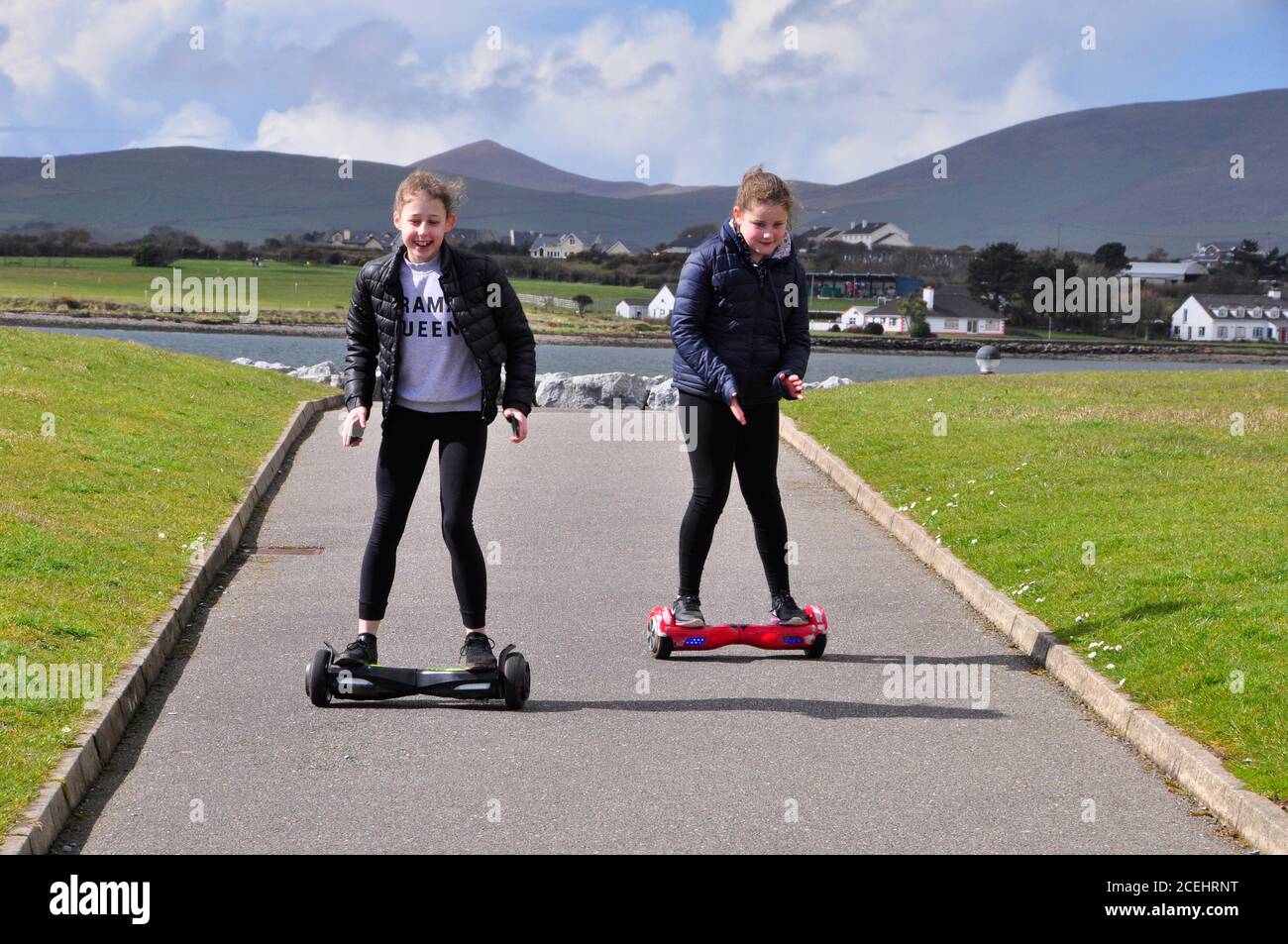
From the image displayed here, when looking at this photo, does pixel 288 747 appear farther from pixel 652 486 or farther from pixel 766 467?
pixel 652 486

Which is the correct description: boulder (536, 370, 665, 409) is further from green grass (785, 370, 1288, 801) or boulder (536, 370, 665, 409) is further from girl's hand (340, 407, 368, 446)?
girl's hand (340, 407, 368, 446)

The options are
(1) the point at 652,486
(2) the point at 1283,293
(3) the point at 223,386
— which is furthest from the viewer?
(2) the point at 1283,293

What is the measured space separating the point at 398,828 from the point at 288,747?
1197 mm

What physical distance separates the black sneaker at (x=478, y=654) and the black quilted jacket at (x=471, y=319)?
1013 mm

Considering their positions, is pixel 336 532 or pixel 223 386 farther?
pixel 223 386

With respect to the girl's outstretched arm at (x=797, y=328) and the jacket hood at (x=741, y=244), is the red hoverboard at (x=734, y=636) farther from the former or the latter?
the jacket hood at (x=741, y=244)

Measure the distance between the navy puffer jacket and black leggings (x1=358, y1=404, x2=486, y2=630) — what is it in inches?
51.7

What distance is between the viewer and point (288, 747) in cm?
652

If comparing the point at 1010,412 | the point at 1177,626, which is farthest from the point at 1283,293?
the point at 1177,626

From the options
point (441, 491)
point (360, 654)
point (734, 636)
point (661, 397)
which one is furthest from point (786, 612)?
point (661, 397)

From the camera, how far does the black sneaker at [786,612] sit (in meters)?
8.32

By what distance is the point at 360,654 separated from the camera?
7254mm

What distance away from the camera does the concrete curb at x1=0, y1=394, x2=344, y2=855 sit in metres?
5.26

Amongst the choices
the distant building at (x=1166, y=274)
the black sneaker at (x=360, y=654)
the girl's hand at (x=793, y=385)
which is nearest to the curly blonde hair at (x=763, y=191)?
the girl's hand at (x=793, y=385)
